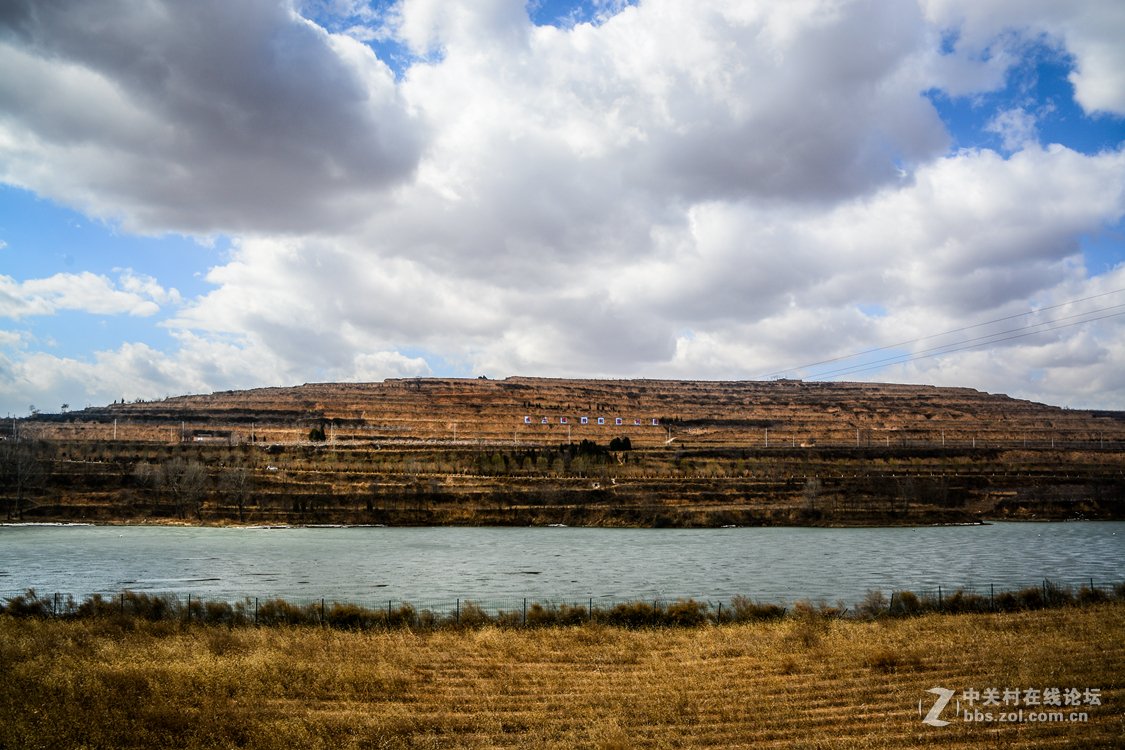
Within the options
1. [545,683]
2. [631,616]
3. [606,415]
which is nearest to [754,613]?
[631,616]

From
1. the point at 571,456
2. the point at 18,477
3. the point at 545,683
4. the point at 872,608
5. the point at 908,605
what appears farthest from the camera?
the point at 571,456

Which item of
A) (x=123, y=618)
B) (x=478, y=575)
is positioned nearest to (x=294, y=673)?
(x=123, y=618)

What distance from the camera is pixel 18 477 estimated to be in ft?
281

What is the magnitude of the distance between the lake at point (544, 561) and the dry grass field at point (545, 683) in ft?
38.6

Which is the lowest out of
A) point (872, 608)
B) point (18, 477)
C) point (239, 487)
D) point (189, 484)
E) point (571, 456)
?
point (872, 608)

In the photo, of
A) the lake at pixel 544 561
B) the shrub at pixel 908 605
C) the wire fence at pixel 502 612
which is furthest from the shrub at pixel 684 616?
the lake at pixel 544 561

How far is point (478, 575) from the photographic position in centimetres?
4341

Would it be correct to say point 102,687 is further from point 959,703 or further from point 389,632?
point 959,703

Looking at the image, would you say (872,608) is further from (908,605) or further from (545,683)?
(545,683)

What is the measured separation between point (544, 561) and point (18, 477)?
74062 millimetres

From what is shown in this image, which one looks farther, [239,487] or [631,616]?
[239,487]

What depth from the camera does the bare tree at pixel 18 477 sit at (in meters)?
82.4

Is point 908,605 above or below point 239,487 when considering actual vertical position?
below

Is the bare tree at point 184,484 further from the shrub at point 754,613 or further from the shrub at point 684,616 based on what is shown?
the shrub at point 754,613
